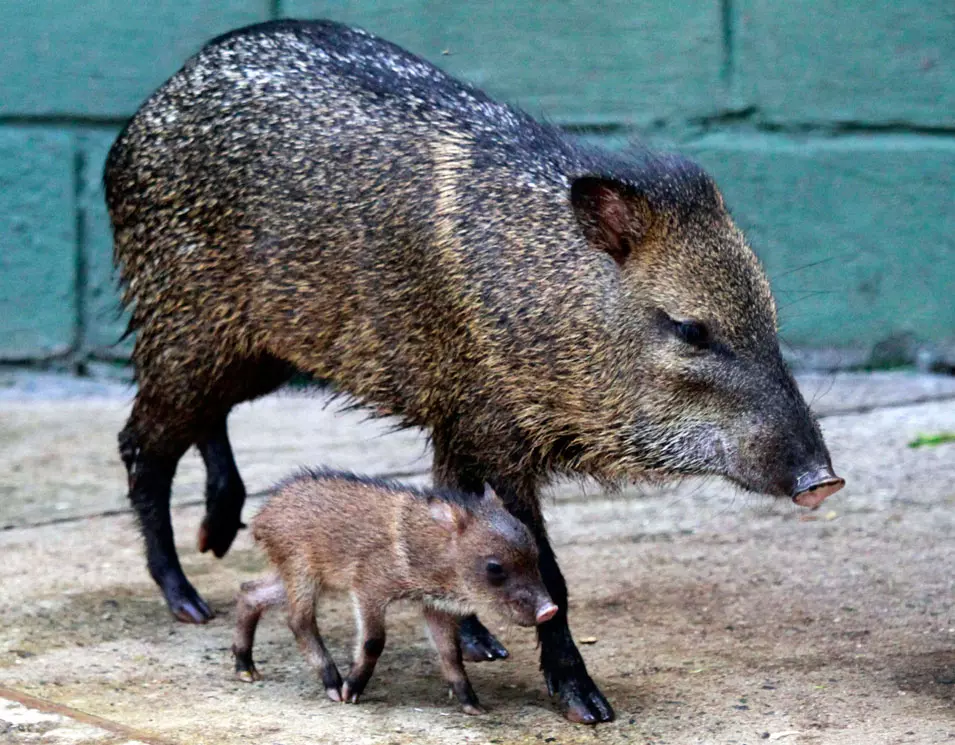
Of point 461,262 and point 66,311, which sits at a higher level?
point 461,262

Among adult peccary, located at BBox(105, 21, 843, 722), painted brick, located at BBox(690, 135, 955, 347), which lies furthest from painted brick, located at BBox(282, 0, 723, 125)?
adult peccary, located at BBox(105, 21, 843, 722)

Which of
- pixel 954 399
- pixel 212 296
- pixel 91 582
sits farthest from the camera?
pixel 954 399

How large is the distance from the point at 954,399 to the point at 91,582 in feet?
13.0

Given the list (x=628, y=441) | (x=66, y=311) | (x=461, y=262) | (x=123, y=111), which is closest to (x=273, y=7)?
(x=123, y=111)

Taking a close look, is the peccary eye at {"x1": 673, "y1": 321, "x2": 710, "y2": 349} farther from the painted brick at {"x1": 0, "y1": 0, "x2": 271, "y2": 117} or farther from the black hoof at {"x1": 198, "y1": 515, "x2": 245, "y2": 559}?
the painted brick at {"x1": 0, "y1": 0, "x2": 271, "y2": 117}

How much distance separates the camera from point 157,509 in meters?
4.68

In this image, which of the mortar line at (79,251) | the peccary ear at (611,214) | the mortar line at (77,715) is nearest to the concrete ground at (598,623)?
the mortar line at (77,715)

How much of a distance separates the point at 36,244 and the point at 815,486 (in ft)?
16.2

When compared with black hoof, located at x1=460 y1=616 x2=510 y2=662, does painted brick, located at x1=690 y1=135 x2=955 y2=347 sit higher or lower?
higher

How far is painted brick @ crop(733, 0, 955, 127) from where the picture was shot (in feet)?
23.9

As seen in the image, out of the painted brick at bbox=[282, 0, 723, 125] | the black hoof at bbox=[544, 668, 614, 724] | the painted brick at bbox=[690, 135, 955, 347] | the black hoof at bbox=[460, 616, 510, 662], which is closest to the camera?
the black hoof at bbox=[544, 668, 614, 724]

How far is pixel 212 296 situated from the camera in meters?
4.44

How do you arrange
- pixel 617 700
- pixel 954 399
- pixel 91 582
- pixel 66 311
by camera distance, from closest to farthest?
1. pixel 617 700
2. pixel 91 582
3. pixel 954 399
4. pixel 66 311

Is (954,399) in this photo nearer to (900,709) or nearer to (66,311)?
(900,709)
